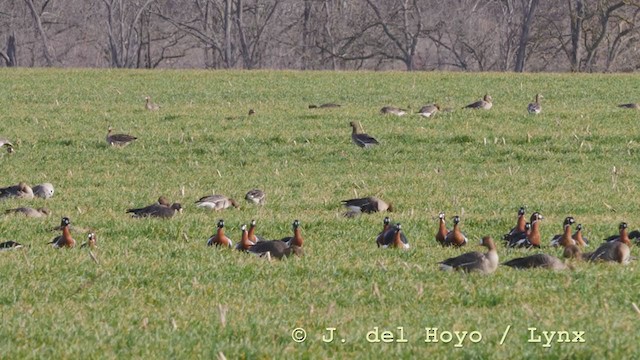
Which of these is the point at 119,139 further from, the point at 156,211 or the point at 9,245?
the point at 9,245

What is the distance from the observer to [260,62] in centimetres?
8956

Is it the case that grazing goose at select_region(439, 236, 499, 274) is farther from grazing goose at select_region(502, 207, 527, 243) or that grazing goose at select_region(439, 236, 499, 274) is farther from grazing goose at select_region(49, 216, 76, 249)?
grazing goose at select_region(49, 216, 76, 249)

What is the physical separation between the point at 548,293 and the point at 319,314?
7.62 feet

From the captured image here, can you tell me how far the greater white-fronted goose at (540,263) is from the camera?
11.8m

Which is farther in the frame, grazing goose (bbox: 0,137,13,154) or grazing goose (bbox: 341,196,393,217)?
grazing goose (bbox: 0,137,13,154)

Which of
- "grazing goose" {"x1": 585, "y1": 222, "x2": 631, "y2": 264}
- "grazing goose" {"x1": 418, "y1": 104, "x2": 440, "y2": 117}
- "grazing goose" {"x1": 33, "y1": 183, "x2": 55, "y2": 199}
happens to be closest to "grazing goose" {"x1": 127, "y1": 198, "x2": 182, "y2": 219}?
"grazing goose" {"x1": 33, "y1": 183, "x2": 55, "y2": 199}

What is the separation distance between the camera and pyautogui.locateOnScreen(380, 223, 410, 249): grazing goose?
532 inches

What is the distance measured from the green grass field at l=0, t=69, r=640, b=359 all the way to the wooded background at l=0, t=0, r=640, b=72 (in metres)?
36.7

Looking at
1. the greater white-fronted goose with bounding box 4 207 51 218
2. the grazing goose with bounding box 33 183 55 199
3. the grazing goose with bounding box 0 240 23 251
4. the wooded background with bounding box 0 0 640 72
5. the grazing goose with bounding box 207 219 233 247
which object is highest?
the grazing goose with bounding box 207 219 233 247

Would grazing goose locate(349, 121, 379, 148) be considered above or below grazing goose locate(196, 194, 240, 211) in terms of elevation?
below

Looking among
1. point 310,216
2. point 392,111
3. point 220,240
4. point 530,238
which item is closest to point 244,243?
point 220,240

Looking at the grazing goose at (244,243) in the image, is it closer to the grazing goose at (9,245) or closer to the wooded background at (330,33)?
the grazing goose at (9,245)

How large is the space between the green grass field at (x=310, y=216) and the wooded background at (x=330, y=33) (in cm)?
3669

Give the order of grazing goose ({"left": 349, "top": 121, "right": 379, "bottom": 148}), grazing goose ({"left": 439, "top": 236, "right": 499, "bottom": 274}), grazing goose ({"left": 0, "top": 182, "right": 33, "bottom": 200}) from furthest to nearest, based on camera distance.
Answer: grazing goose ({"left": 349, "top": 121, "right": 379, "bottom": 148})
grazing goose ({"left": 0, "top": 182, "right": 33, "bottom": 200})
grazing goose ({"left": 439, "top": 236, "right": 499, "bottom": 274})
